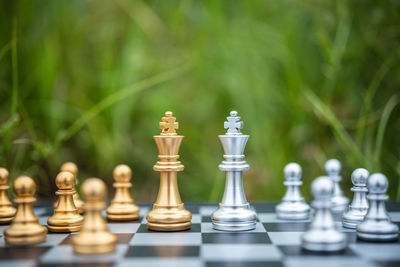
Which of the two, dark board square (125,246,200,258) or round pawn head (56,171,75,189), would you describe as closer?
dark board square (125,246,200,258)

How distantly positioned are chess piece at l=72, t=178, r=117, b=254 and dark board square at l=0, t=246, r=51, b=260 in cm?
12

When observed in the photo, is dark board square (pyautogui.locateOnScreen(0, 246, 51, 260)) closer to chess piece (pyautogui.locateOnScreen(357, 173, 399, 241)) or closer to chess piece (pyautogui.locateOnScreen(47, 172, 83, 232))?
chess piece (pyautogui.locateOnScreen(47, 172, 83, 232))

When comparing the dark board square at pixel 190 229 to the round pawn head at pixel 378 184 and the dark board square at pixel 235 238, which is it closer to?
the dark board square at pixel 235 238

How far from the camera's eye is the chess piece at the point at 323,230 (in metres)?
1.19

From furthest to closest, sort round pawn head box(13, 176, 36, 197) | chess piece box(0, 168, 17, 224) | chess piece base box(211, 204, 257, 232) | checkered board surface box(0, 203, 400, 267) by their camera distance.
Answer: chess piece box(0, 168, 17, 224), chess piece base box(211, 204, 257, 232), round pawn head box(13, 176, 36, 197), checkered board surface box(0, 203, 400, 267)

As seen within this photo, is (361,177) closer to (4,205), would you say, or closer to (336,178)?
(336,178)

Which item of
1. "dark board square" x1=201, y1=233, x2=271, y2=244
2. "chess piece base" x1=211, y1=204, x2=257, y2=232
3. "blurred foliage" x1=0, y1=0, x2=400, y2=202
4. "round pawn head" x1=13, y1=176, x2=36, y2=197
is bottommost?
"dark board square" x1=201, y1=233, x2=271, y2=244

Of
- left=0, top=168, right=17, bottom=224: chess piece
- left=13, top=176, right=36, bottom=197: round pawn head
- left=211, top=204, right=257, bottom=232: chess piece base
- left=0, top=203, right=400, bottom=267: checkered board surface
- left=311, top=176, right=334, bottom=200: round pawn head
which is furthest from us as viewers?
left=0, top=168, right=17, bottom=224: chess piece

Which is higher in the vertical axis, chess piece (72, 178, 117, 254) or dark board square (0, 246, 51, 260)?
chess piece (72, 178, 117, 254)

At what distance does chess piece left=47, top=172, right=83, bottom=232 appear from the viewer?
4.78 feet

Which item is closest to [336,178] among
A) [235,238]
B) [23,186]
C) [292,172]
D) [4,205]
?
[292,172]

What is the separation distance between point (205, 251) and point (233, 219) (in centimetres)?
26

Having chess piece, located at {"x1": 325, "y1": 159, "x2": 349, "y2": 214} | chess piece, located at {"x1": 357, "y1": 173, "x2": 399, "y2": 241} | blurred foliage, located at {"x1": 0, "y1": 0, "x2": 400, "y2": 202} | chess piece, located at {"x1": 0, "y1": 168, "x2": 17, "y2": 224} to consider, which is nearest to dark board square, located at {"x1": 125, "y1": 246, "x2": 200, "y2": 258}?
chess piece, located at {"x1": 357, "y1": 173, "x2": 399, "y2": 241}

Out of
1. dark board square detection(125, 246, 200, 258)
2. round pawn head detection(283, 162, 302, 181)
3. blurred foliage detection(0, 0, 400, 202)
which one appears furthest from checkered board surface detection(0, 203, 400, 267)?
blurred foliage detection(0, 0, 400, 202)
